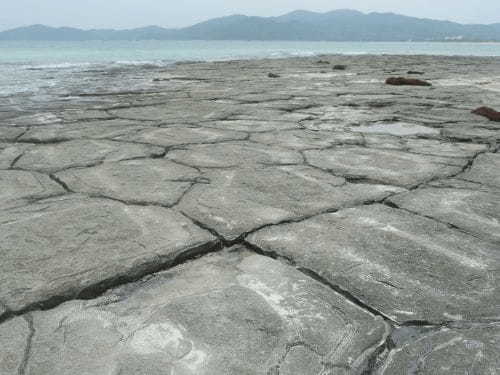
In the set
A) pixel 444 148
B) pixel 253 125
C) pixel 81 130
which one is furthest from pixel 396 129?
pixel 81 130

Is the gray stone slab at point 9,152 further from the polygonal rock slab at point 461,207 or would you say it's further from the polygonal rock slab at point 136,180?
the polygonal rock slab at point 461,207

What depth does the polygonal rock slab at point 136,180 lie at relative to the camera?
156 cm

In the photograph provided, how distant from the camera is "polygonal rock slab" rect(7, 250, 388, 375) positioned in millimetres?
794

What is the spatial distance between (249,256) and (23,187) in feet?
3.07

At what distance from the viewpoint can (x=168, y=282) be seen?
105 cm

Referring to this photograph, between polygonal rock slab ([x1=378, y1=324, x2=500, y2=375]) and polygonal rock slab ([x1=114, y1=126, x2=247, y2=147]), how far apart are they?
169 centimetres

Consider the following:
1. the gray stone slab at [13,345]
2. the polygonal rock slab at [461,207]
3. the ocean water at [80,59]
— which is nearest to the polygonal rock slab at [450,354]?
the polygonal rock slab at [461,207]

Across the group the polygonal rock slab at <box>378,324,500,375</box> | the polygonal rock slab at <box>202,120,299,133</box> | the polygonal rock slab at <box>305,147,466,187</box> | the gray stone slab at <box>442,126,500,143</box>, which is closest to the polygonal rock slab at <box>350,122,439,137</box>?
the gray stone slab at <box>442,126,500,143</box>

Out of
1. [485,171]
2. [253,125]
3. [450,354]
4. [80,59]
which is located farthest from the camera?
[80,59]

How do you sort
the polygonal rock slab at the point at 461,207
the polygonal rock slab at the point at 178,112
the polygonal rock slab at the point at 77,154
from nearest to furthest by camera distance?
the polygonal rock slab at the point at 461,207, the polygonal rock slab at the point at 77,154, the polygonal rock slab at the point at 178,112

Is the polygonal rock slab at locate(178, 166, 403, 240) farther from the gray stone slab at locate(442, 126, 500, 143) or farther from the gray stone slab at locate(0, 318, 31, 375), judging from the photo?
the gray stone slab at locate(442, 126, 500, 143)

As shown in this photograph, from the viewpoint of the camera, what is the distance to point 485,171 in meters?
1.90

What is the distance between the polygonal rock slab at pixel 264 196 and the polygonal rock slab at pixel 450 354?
22.2 inches

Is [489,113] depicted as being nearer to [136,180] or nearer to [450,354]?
[136,180]
